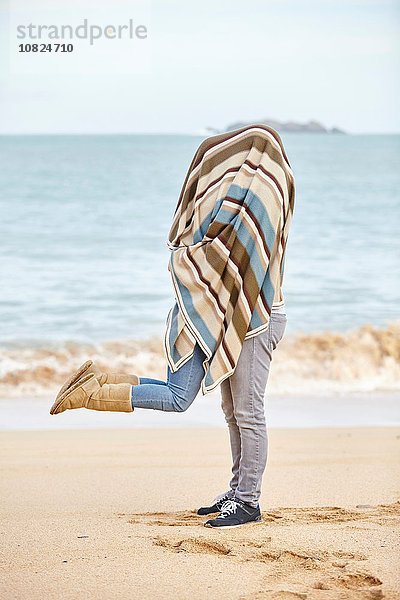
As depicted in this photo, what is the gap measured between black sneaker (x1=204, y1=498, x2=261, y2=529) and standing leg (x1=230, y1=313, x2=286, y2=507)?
2 cm

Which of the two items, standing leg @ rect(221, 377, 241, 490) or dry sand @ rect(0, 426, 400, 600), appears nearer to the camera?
dry sand @ rect(0, 426, 400, 600)

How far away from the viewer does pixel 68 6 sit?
31.2ft

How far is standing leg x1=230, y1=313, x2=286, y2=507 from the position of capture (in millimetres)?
2539

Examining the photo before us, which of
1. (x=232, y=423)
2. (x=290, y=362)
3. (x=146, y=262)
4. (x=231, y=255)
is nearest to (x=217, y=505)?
(x=232, y=423)

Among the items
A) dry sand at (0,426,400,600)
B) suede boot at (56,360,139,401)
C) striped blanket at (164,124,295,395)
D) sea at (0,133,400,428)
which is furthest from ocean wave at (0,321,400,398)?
striped blanket at (164,124,295,395)

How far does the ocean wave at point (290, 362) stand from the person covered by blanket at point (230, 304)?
12.0 feet

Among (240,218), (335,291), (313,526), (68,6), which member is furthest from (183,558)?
(68,6)

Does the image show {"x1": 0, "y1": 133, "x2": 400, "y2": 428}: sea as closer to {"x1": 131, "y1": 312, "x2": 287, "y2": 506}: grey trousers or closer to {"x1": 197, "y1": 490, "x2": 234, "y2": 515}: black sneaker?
{"x1": 197, "y1": 490, "x2": 234, "y2": 515}: black sneaker

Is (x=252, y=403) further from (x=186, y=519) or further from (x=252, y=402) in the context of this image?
(x=186, y=519)

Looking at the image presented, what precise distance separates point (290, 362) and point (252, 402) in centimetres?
454

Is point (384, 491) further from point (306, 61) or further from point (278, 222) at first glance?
point (306, 61)

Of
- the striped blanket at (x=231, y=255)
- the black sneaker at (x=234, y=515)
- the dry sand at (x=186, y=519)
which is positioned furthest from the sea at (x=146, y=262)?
the striped blanket at (x=231, y=255)

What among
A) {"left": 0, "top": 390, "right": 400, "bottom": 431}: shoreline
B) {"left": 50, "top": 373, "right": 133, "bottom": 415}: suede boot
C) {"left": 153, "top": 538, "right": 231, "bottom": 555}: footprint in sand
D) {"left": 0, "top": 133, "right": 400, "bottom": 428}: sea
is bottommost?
{"left": 153, "top": 538, "right": 231, "bottom": 555}: footprint in sand

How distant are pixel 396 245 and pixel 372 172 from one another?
404cm
